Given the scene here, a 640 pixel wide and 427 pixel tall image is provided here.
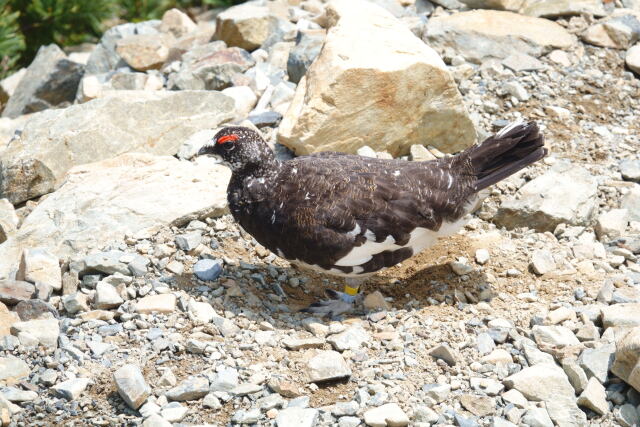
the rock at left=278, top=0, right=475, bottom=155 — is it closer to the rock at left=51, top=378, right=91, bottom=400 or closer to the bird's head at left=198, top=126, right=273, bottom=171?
the bird's head at left=198, top=126, right=273, bottom=171

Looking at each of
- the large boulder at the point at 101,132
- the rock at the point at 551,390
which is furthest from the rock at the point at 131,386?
the large boulder at the point at 101,132

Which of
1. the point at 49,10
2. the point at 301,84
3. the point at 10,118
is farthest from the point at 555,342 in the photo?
the point at 49,10

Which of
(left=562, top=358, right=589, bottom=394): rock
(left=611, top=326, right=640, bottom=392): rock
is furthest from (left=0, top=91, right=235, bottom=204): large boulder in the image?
(left=611, top=326, right=640, bottom=392): rock

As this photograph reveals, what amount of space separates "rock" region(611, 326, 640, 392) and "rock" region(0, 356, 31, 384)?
12.2ft

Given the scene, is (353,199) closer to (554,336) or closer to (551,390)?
(554,336)

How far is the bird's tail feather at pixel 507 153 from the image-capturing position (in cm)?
620

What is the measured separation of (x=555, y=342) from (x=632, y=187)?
2634 mm

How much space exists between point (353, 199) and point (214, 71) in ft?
12.4

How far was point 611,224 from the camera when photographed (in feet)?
23.0

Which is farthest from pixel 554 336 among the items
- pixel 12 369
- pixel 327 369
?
pixel 12 369

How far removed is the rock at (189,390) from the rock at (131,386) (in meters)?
0.15

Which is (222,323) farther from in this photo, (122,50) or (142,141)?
(122,50)

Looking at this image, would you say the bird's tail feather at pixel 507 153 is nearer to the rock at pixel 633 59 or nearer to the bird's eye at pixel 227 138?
the bird's eye at pixel 227 138

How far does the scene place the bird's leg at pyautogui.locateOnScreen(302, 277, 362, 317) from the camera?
6.23m
